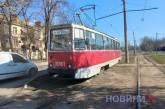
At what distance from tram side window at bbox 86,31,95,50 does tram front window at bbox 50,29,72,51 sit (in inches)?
52.6

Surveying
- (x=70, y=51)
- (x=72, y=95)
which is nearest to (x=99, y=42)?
(x=70, y=51)

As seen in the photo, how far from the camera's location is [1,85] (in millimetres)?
15359

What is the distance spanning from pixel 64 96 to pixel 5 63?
4.97 meters

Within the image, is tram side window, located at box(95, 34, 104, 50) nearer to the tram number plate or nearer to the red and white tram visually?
the red and white tram

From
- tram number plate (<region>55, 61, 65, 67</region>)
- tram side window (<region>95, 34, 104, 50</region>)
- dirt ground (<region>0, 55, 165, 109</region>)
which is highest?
tram side window (<region>95, 34, 104, 50</region>)

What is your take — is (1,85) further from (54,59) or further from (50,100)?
(50,100)

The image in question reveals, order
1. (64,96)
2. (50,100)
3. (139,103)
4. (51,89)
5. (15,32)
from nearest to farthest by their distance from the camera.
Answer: (139,103) < (50,100) < (64,96) < (51,89) < (15,32)

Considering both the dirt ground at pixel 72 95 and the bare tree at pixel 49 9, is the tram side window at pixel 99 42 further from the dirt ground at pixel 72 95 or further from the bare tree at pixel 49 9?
the bare tree at pixel 49 9

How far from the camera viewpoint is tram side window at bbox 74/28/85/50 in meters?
14.6

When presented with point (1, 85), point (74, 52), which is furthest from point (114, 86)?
point (1, 85)

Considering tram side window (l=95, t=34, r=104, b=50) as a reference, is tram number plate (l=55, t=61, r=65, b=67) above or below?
below

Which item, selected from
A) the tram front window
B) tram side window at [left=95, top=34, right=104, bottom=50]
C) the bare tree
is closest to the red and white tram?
the tram front window

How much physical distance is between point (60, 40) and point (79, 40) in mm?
905

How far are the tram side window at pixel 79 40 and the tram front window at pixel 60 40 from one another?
1.15ft
